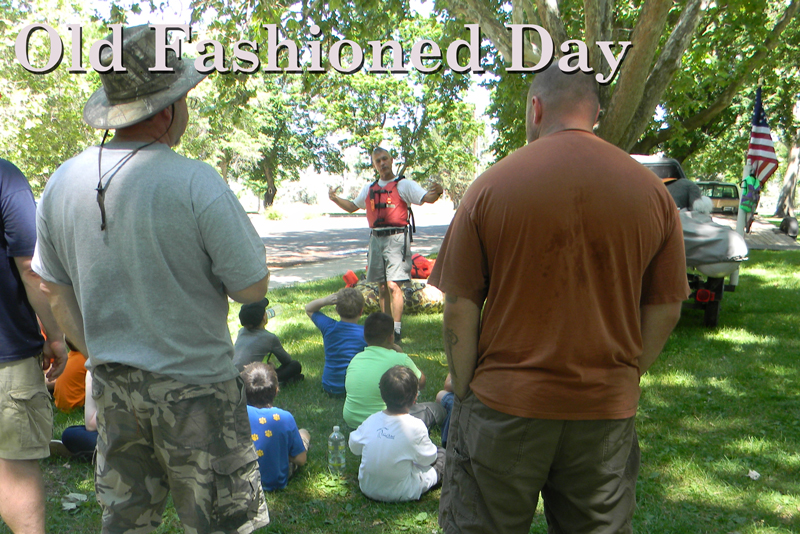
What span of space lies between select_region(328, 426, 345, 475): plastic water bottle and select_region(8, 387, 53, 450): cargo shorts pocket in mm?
1730

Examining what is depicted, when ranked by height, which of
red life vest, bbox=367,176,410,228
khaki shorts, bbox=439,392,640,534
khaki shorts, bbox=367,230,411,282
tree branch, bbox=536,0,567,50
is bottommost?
khaki shorts, bbox=367,230,411,282

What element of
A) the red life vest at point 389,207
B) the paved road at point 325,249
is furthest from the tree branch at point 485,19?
the paved road at point 325,249

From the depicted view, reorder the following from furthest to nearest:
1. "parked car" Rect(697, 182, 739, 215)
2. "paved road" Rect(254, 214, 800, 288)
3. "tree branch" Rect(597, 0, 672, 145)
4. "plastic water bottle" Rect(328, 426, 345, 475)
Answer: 1. "parked car" Rect(697, 182, 739, 215)
2. "paved road" Rect(254, 214, 800, 288)
3. "tree branch" Rect(597, 0, 672, 145)
4. "plastic water bottle" Rect(328, 426, 345, 475)

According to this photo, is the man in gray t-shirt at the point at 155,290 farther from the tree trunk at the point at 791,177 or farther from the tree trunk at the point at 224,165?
the tree trunk at the point at 224,165

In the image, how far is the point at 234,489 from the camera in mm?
2105

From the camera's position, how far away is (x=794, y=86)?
20906 mm

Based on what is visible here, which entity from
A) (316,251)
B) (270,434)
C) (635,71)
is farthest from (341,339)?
(316,251)

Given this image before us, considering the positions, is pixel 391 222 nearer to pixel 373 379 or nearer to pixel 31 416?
pixel 373 379

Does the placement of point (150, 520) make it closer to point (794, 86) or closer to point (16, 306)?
point (16, 306)

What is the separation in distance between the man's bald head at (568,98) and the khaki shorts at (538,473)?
37.1 inches

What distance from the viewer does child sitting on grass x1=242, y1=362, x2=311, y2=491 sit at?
142 inches

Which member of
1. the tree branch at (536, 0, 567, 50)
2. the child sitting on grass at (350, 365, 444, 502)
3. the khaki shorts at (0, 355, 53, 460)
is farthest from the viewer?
the tree branch at (536, 0, 567, 50)

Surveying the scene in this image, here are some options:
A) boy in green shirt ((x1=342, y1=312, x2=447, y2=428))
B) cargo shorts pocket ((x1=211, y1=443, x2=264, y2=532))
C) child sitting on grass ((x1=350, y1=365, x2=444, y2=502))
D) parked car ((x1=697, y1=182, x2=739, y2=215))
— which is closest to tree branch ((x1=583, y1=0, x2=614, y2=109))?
boy in green shirt ((x1=342, y1=312, x2=447, y2=428))

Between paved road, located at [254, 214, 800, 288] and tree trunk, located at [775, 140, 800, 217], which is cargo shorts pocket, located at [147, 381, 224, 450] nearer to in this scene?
paved road, located at [254, 214, 800, 288]
